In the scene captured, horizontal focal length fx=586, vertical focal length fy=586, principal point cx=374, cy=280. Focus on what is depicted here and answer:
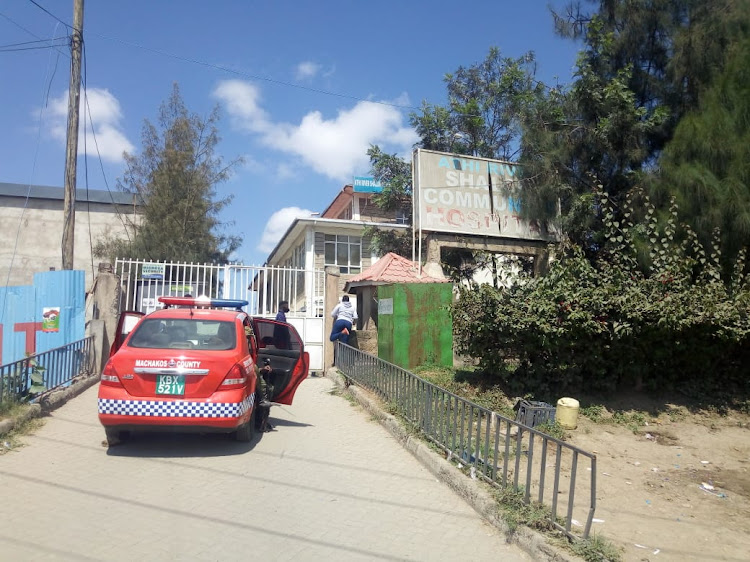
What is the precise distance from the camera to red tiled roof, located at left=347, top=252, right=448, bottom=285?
14.3 metres

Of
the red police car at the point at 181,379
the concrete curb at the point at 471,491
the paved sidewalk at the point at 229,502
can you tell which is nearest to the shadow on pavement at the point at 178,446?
the paved sidewalk at the point at 229,502

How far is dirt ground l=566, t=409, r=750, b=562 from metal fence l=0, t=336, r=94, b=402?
23.7 feet

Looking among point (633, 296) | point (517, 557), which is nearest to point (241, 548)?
point (517, 557)

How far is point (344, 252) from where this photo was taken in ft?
79.4

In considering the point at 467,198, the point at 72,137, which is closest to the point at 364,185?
the point at 467,198

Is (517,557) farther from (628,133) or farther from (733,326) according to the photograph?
(628,133)

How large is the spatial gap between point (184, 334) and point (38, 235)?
31165 millimetres

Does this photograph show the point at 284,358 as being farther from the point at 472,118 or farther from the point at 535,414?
the point at 472,118

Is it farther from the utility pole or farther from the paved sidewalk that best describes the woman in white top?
the utility pole

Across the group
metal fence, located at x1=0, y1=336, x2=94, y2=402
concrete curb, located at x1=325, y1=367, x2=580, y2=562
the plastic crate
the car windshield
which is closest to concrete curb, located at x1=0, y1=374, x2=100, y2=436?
metal fence, located at x1=0, y1=336, x2=94, y2=402

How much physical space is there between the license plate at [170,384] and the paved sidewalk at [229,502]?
30.4 inches

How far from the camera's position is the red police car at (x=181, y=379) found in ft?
20.7

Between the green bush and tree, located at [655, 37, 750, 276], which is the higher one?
tree, located at [655, 37, 750, 276]

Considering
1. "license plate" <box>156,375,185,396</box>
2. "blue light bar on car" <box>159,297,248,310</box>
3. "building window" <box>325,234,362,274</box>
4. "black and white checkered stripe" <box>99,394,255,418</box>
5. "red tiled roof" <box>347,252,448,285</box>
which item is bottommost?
"black and white checkered stripe" <box>99,394,255,418</box>
